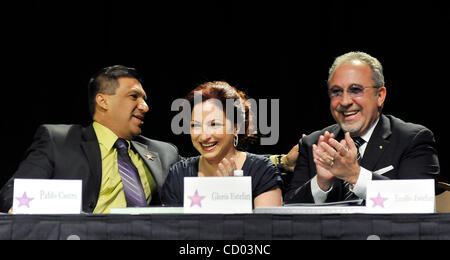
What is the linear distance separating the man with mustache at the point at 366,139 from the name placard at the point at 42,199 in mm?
987

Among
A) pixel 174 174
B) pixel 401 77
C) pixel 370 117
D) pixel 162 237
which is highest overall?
pixel 401 77

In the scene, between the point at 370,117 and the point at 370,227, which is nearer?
the point at 370,227

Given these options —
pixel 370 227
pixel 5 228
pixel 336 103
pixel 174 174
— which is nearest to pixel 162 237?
pixel 5 228

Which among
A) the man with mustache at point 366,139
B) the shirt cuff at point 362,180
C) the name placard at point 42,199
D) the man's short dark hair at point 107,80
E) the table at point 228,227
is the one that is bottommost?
the table at point 228,227

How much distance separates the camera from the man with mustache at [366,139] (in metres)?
2.62

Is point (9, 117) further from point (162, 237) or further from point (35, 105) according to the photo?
point (162, 237)

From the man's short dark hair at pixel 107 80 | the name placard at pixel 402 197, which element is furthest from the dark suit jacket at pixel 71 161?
the name placard at pixel 402 197

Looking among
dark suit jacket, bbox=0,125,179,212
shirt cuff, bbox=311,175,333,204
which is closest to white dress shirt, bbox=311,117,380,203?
shirt cuff, bbox=311,175,333,204

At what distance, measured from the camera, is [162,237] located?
178 cm

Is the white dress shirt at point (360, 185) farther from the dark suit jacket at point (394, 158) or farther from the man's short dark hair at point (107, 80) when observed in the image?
the man's short dark hair at point (107, 80)

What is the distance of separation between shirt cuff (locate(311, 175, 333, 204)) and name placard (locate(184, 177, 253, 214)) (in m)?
0.62

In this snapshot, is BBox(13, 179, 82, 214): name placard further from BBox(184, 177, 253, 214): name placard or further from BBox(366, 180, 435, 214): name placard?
BBox(366, 180, 435, 214): name placard

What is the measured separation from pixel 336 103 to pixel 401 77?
25.7 inches

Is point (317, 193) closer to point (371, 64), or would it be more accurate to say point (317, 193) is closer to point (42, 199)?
point (371, 64)
